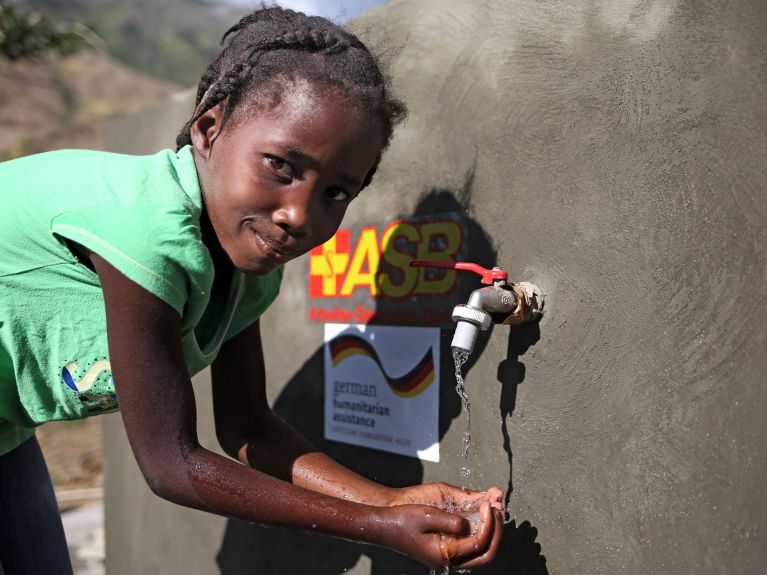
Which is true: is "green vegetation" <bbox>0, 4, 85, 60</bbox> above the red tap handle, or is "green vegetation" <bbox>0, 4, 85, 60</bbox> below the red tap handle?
above

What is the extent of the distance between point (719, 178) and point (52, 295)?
1.13 meters

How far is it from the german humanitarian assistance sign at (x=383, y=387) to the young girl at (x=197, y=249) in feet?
0.99

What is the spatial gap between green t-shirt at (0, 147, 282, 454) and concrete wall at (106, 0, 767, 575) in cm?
62

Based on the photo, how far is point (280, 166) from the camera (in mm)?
1216

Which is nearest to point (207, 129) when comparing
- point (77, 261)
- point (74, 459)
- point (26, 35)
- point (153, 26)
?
point (77, 261)

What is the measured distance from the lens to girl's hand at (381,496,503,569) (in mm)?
1157

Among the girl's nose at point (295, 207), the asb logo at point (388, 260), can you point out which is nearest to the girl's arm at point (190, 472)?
the girl's nose at point (295, 207)

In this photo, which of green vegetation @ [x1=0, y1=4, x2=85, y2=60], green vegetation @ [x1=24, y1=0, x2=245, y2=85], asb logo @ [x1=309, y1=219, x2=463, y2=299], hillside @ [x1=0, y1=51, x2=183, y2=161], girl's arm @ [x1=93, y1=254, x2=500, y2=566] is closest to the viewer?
girl's arm @ [x1=93, y1=254, x2=500, y2=566]

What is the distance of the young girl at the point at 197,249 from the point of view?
3.78 ft

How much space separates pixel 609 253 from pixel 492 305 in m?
0.23

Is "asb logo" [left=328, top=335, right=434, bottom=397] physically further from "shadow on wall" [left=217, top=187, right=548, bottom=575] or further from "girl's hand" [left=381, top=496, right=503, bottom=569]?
"girl's hand" [left=381, top=496, right=503, bottom=569]

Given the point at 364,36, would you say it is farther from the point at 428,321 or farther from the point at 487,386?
the point at 487,386

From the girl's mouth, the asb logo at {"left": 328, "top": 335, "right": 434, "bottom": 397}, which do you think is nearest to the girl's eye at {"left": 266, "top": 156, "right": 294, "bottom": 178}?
the girl's mouth

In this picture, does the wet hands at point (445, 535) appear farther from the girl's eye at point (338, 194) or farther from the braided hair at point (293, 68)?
the braided hair at point (293, 68)
